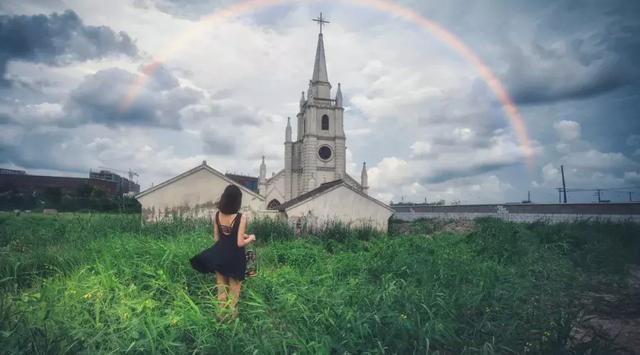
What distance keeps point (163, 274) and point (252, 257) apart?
149 centimetres

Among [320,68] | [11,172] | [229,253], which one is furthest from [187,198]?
[11,172]

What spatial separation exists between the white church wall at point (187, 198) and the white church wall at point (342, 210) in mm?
2807

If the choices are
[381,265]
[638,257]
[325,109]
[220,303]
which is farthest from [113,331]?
[325,109]

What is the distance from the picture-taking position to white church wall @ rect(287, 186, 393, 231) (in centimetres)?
1892

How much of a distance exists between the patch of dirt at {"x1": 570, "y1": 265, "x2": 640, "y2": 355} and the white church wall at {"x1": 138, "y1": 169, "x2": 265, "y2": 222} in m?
14.9

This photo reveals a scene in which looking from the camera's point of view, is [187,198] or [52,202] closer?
[187,198]

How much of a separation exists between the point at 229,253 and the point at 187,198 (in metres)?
15.3

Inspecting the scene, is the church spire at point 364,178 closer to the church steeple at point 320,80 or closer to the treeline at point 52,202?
the church steeple at point 320,80

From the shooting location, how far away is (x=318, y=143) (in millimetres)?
41812

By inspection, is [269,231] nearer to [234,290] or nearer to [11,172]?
[234,290]

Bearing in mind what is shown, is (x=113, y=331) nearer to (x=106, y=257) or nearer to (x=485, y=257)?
(x=106, y=257)

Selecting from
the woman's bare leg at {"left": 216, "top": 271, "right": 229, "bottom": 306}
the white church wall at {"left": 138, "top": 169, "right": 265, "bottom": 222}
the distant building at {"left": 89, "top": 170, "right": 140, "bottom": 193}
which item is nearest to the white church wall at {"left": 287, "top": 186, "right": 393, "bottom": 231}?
the white church wall at {"left": 138, "top": 169, "right": 265, "bottom": 222}

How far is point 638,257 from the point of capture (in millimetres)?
10250

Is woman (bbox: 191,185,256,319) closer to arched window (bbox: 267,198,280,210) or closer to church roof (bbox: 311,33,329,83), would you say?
arched window (bbox: 267,198,280,210)
